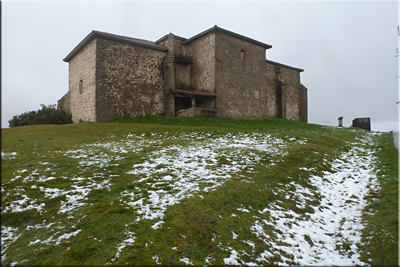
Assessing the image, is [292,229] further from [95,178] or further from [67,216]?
[95,178]

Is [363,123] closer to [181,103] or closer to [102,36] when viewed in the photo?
[181,103]

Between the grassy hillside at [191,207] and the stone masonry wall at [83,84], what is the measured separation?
42.3 ft

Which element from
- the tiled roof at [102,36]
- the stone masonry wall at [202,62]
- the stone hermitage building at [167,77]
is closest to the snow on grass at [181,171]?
the stone hermitage building at [167,77]

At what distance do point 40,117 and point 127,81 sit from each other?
815 cm

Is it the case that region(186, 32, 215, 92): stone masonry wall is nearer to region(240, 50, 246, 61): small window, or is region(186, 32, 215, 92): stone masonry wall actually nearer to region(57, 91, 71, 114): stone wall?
region(240, 50, 246, 61): small window

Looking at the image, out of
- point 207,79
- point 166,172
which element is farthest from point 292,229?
point 207,79

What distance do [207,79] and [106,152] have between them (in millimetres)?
17970

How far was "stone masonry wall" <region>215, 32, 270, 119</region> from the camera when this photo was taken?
26812 millimetres

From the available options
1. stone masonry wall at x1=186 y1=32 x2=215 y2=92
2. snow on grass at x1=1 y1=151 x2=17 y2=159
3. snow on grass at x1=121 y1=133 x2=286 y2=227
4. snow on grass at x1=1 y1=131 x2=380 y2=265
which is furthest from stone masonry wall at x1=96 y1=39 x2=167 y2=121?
snow on grass at x1=121 y1=133 x2=286 y2=227

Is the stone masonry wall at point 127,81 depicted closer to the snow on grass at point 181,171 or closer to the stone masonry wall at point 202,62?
the stone masonry wall at point 202,62

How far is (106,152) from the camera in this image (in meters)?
10.6

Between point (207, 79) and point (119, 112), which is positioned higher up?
point (207, 79)

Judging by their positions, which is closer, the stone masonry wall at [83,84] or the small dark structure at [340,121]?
the stone masonry wall at [83,84]

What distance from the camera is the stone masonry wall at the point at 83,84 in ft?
76.6
